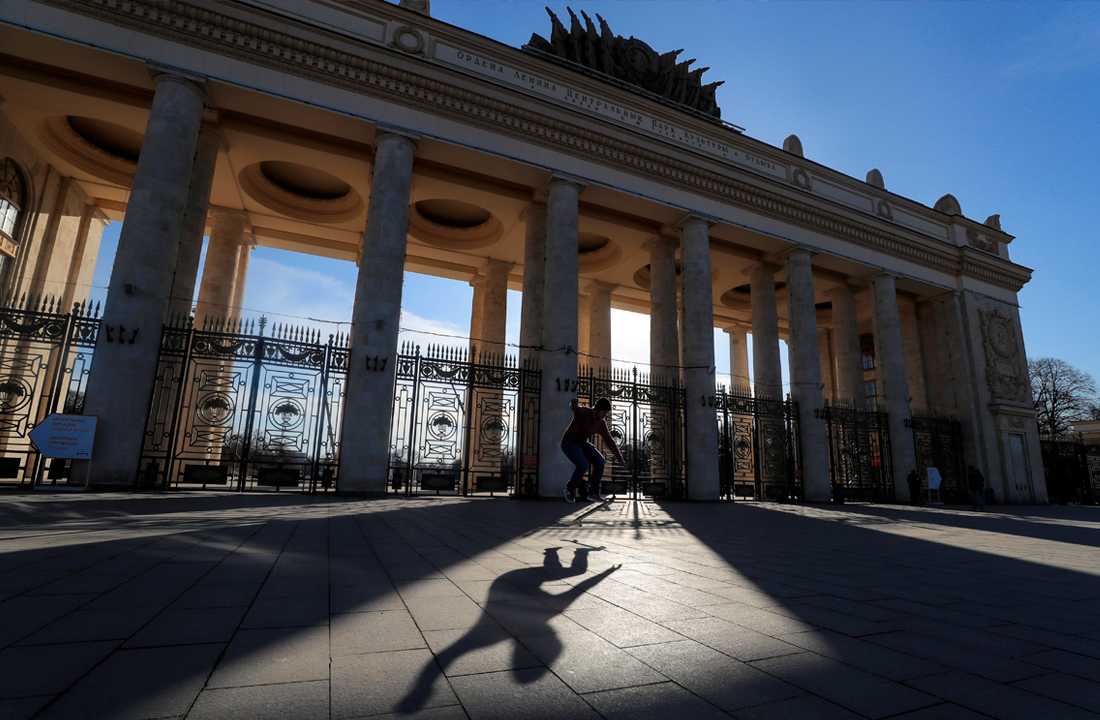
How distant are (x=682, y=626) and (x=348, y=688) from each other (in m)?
1.64

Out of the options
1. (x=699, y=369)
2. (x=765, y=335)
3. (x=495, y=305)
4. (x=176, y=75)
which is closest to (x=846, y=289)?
(x=765, y=335)

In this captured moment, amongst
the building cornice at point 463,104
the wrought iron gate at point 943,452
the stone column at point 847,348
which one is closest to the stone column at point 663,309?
the building cornice at point 463,104

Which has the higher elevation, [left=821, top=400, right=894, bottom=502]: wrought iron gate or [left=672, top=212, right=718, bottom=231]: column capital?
[left=672, top=212, right=718, bottom=231]: column capital

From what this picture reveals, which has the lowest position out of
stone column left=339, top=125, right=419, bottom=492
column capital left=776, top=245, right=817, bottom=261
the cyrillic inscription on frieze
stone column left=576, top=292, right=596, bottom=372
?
stone column left=339, top=125, right=419, bottom=492

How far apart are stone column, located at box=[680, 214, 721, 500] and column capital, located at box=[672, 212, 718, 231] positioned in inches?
1.4

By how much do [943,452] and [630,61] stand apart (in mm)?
20663

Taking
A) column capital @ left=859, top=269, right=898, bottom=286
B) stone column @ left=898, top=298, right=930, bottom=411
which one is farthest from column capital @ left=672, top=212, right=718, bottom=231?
stone column @ left=898, top=298, right=930, bottom=411

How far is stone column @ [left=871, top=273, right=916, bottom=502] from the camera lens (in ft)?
69.4

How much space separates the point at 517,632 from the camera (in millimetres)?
2529

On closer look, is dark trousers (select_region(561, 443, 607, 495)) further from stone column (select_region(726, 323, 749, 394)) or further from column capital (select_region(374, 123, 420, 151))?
stone column (select_region(726, 323, 749, 394))

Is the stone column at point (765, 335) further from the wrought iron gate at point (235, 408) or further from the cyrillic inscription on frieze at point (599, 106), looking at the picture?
the wrought iron gate at point (235, 408)

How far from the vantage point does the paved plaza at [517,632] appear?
69.0 inches

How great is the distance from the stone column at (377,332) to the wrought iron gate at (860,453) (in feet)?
54.5

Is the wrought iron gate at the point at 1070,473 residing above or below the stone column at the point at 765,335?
below
